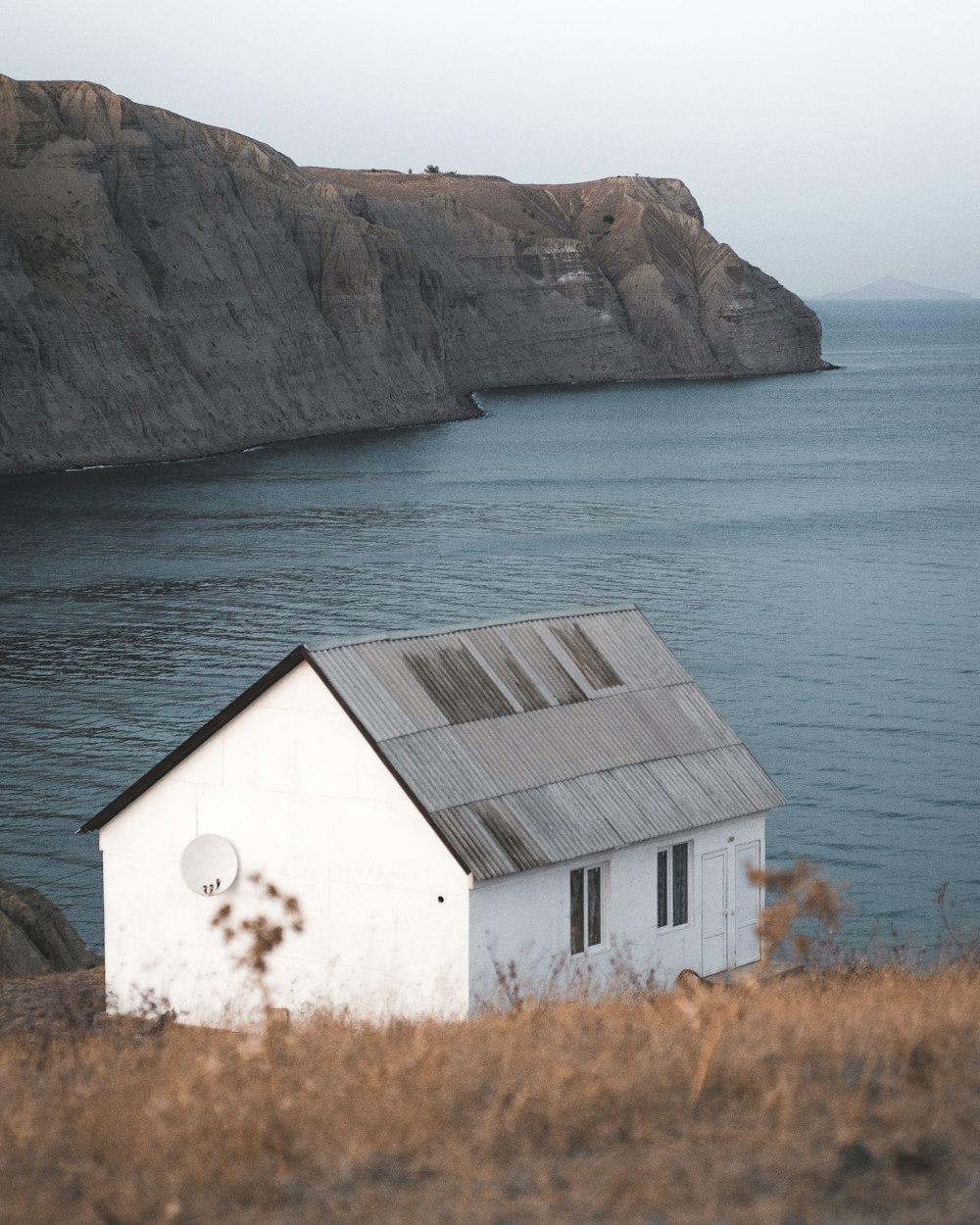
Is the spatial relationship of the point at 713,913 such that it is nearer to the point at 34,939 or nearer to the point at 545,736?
the point at 545,736

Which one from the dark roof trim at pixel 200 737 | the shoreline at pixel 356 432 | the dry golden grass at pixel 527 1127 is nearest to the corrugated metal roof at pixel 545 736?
the dark roof trim at pixel 200 737

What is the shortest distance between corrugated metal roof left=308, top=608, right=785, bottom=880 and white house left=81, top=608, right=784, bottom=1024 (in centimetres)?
2

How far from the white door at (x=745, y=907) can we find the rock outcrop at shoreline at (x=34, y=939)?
8.47 m

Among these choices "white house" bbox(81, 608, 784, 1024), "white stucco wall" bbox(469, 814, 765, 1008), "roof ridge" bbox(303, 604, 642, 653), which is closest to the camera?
"white stucco wall" bbox(469, 814, 765, 1008)

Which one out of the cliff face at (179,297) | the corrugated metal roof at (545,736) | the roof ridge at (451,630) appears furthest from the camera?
the cliff face at (179,297)

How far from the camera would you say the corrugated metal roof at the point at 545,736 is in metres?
16.4

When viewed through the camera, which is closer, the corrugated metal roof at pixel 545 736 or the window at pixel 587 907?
the corrugated metal roof at pixel 545 736

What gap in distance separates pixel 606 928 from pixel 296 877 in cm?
298

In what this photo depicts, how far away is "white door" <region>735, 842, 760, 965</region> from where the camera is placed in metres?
18.5

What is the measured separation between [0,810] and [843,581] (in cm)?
3635

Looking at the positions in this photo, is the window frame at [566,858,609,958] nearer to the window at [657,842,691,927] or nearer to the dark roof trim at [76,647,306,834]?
the window at [657,842,691,927]

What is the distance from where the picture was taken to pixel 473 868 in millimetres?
15703

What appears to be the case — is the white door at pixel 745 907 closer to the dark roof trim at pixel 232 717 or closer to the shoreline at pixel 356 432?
the dark roof trim at pixel 232 717

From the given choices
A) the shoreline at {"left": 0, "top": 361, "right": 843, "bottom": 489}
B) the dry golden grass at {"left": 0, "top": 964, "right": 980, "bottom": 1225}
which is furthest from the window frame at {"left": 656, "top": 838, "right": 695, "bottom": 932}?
the shoreline at {"left": 0, "top": 361, "right": 843, "bottom": 489}
